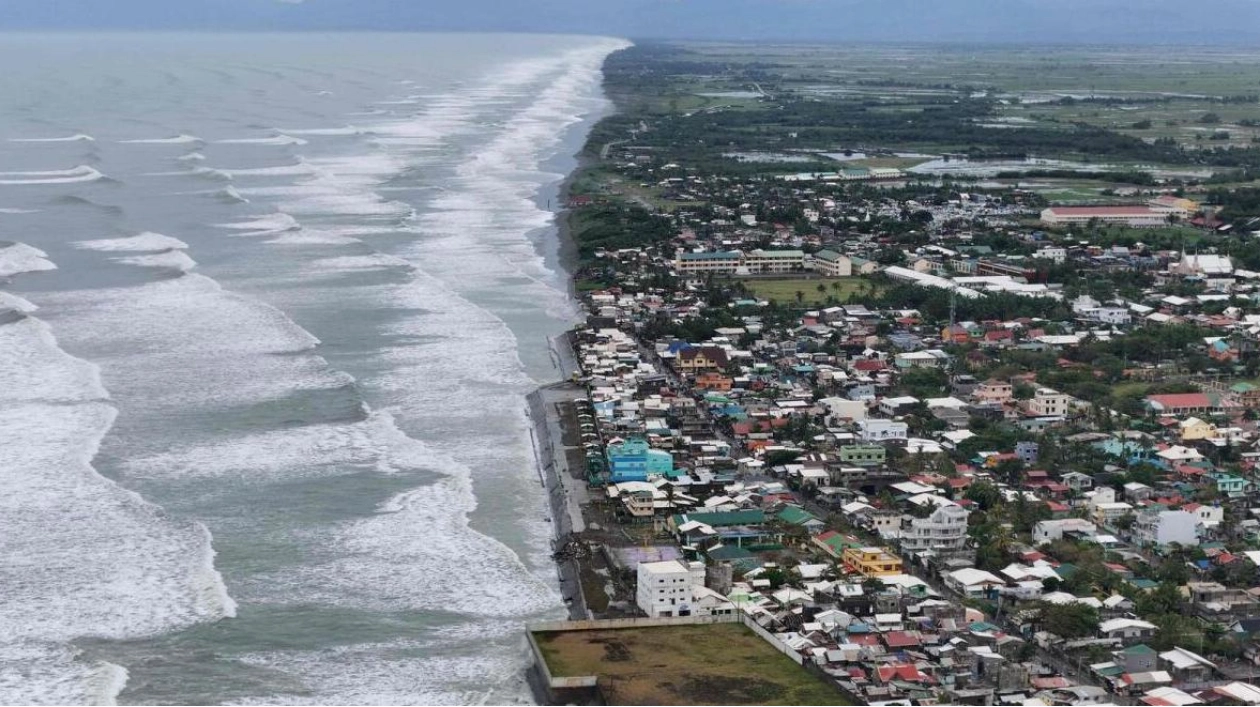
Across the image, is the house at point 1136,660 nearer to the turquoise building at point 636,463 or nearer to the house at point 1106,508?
the house at point 1106,508

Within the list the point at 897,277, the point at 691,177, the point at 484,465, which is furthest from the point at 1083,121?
the point at 484,465

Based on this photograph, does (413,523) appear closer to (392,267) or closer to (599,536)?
(599,536)

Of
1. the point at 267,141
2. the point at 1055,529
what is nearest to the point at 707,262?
the point at 1055,529

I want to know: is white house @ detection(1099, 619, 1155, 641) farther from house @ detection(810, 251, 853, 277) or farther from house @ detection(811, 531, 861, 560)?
house @ detection(810, 251, 853, 277)

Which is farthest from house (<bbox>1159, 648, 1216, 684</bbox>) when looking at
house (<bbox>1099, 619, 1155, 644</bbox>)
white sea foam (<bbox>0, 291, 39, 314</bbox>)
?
white sea foam (<bbox>0, 291, 39, 314</bbox>)

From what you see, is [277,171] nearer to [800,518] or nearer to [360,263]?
[360,263]

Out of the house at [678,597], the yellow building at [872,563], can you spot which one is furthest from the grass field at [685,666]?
the yellow building at [872,563]
